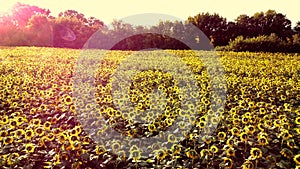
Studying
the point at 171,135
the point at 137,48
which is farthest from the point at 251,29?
the point at 171,135

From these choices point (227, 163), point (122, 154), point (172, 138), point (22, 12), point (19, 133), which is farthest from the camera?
point (22, 12)

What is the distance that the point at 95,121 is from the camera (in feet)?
16.6

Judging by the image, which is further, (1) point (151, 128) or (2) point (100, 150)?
(1) point (151, 128)

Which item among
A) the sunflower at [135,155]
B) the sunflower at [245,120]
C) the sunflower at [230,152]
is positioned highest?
the sunflower at [245,120]

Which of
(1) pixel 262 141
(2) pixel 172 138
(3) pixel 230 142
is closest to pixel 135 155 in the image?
(2) pixel 172 138

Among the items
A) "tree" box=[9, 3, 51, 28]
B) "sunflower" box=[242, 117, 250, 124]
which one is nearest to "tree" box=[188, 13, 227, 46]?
"tree" box=[9, 3, 51, 28]

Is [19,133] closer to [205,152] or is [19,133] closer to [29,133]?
[29,133]

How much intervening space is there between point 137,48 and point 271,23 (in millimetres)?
14766

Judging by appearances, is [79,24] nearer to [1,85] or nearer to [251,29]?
[251,29]

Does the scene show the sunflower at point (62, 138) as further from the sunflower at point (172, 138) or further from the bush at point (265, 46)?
the bush at point (265, 46)

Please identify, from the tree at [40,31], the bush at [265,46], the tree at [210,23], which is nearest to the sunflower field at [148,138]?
the bush at [265,46]

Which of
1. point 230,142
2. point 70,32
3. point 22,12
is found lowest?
point 230,142

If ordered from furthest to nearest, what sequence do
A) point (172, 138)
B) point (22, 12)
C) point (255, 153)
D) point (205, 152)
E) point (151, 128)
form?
point (22, 12)
point (151, 128)
point (172, 138)
point (205, 152)
point (255, 153)

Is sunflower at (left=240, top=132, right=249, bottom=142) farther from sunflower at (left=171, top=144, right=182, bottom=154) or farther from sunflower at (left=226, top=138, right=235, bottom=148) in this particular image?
sunflower at (left=171, top=144, right=182, bottom=154)
